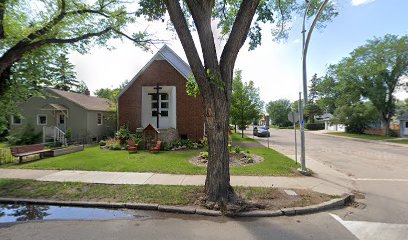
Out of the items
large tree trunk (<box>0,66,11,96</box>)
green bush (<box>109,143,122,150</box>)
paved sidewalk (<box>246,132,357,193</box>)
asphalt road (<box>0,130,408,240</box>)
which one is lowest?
asphalt road (<box>0,130,408,240</box>)

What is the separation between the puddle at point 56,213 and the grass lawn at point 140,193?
416mm

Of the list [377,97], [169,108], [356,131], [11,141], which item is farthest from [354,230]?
[356,131]

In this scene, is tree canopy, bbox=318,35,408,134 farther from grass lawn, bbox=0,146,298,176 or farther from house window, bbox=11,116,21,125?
house window, bbox=11,116,21,125

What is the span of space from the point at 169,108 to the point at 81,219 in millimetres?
13093

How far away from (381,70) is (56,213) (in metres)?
36.4

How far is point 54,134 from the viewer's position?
18.1 meters

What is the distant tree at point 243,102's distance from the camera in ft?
91.2

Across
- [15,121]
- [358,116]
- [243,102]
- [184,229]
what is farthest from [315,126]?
[184,229]

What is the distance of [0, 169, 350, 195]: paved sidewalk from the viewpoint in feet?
23.1

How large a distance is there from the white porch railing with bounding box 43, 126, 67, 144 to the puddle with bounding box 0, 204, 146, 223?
14.2 m

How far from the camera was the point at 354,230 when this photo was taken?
427cm

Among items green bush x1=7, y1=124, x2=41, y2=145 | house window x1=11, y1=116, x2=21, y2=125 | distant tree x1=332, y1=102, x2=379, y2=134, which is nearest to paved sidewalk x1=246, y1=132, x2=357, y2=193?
green bush x1=7, y1=124, x2=41, y2=145

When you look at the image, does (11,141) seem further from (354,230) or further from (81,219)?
(354,230)

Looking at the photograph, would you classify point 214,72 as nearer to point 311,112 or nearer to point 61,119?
point 61,119
